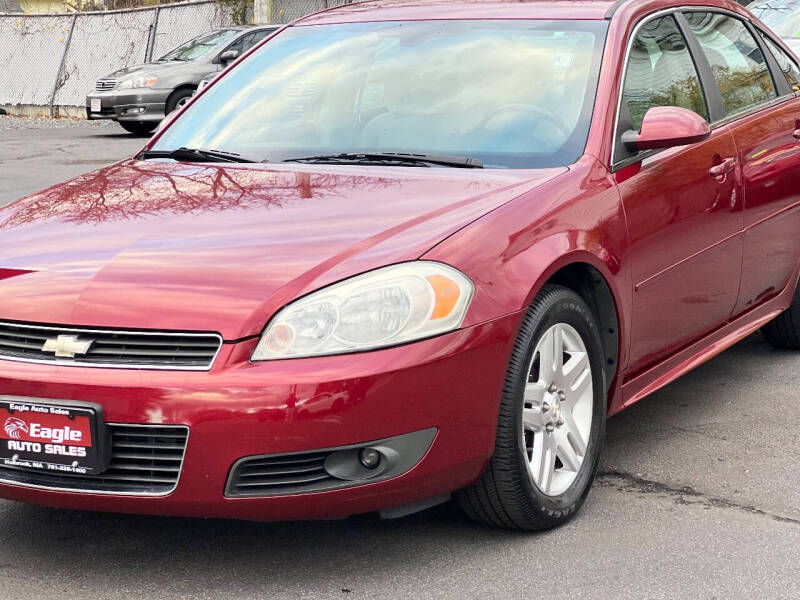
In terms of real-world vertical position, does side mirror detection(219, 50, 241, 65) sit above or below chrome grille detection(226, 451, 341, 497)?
below

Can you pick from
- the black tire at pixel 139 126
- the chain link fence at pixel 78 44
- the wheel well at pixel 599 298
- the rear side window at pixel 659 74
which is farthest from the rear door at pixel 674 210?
the chain link fence at pixel 78 44

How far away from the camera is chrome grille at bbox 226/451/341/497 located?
10.1 feet

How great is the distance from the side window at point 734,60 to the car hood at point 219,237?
4.92 feet

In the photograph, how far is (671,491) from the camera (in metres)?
4.04

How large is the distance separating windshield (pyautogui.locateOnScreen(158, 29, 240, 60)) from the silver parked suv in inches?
1.4

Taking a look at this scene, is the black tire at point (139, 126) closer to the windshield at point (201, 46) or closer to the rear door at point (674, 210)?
the windshield at point (201, 46)

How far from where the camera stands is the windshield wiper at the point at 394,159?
4020 mm

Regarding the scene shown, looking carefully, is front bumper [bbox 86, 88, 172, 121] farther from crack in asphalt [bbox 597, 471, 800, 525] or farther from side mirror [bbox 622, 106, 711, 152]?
A: crack in asphalt [bbox 597, 471, 800, 525]

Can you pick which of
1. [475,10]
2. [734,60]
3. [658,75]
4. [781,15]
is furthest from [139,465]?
[781,15]

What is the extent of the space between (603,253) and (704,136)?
2.17 feet

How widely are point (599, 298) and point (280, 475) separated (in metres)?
1.27

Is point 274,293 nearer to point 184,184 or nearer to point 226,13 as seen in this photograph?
point 184,184

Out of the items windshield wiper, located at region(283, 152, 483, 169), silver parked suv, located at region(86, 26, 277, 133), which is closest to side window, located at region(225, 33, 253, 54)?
silver parked suv, located at region(86, 26, 277, 133)

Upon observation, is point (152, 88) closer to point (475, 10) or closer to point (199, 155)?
point (475, 10)
